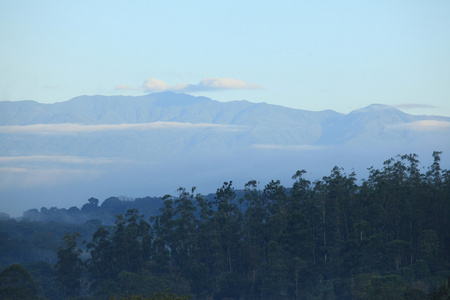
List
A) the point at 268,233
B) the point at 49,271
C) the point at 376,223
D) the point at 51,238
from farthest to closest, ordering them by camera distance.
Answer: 1. the point at 51,238
2. the point at 49,271
3. the point at 268,233
4. the point at 376,223

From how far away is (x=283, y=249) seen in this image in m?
79.7

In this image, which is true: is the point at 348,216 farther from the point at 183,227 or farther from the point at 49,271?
the point at 49,271

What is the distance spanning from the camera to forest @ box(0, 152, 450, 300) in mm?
73062

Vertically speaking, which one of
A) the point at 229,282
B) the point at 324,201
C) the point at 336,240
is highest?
the point at 324,201

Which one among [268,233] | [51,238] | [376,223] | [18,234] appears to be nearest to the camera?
[376,223]

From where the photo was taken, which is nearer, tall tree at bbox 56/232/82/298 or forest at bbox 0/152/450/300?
forest at bbox 0/152/450/300

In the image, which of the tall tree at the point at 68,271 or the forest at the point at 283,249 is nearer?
the forest at the point at 283,249

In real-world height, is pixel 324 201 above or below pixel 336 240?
above

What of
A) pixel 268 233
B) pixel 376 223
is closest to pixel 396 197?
pixel 376 223

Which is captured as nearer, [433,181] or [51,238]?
[433,181]

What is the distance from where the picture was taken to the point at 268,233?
276 ft

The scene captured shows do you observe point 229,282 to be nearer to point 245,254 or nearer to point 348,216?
point 245,254

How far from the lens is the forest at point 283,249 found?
240ft

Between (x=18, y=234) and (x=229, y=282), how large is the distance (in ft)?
235
